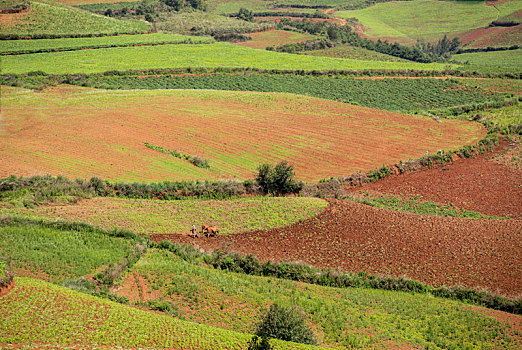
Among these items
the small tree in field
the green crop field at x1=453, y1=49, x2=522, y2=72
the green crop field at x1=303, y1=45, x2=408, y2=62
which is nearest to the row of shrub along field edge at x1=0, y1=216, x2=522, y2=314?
the small tree in field


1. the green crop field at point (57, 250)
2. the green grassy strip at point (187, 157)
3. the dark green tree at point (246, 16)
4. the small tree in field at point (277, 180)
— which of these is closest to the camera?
the green crop field at point (57, 250)

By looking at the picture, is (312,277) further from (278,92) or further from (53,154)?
(278,92)

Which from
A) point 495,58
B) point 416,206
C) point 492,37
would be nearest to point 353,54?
point 495,58

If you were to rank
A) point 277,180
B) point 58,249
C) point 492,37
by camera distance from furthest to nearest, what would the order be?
1. point 492,37
2. point 277,180
3. point 58,249

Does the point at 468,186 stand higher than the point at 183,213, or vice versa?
the point at 468,186

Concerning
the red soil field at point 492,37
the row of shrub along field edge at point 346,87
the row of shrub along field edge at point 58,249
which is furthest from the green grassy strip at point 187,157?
the red soil field at point 492,37

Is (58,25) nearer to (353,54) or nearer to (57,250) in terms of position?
(353,54)

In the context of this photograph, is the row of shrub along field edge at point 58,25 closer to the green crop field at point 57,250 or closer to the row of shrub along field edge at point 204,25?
the row of shrub along field edge at point 204,25

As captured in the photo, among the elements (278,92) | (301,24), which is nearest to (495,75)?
(278,92)
